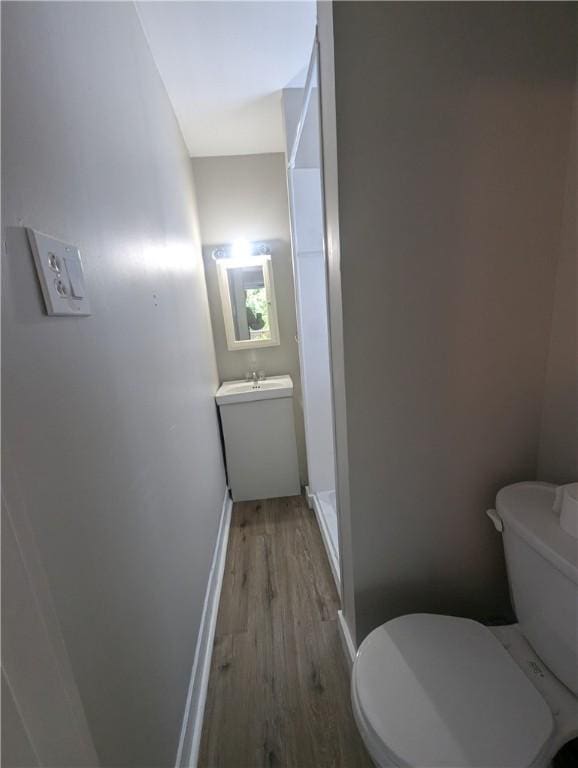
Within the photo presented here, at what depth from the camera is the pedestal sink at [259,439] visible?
2.23 meters

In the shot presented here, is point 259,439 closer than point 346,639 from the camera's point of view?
No

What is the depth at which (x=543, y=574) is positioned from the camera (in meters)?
0.78

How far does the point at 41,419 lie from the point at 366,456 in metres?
0.80

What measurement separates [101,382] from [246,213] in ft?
6.75

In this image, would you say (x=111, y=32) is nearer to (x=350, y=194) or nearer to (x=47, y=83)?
(x=47, y=83)

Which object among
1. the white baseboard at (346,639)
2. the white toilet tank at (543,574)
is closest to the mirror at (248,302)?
the white baseboard at (346,639)

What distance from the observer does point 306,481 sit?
8.36 ft

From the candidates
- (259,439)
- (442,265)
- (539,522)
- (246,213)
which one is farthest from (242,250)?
(539,522)

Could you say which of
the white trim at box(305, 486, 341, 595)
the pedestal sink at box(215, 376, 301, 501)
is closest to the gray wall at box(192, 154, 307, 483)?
the pedestal sink at box(215, 376, 301, 501)

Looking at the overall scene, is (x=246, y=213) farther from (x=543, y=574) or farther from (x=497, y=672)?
(x=497, y=672)

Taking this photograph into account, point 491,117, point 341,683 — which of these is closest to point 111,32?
point 491,117

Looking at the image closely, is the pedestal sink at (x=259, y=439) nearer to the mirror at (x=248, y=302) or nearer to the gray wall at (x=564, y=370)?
the mirror at (x=248, y=302)

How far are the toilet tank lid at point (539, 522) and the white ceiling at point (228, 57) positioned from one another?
1.86m

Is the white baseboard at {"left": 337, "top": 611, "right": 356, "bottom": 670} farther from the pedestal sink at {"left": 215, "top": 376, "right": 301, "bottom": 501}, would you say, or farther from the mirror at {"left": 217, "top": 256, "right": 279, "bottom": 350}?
the mirror at {"left": 217, "top": 256, "right": 279, "bottom": 350}
